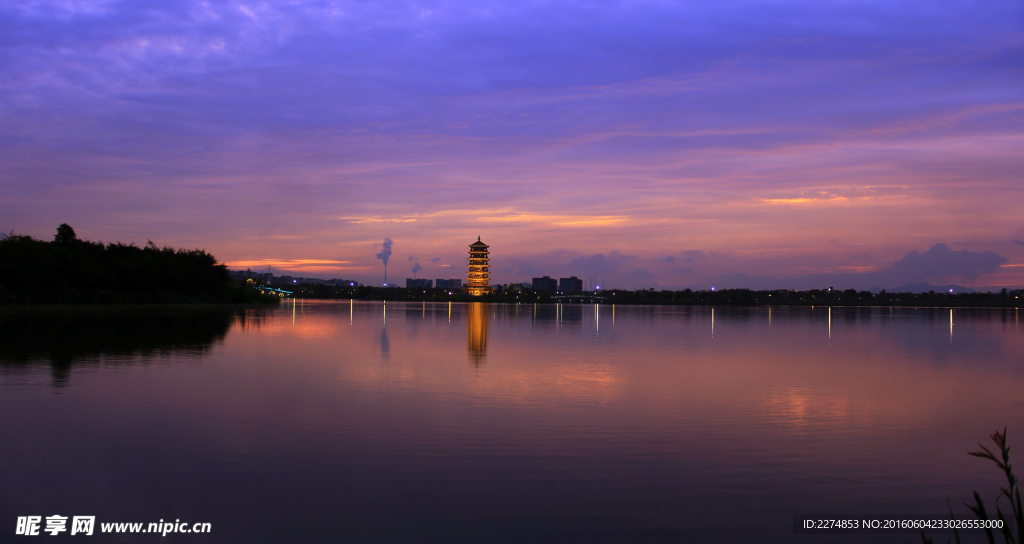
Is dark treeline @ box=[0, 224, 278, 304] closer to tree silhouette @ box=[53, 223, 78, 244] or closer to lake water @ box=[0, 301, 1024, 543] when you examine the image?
tree silhouette @ box=[53, 223, 78, 244]

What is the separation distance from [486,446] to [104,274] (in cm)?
5638

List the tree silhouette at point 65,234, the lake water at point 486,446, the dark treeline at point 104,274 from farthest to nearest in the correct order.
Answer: the tree silhouette at point 65,234
the dark treeline at point 104,274
the lake water at point 486,446

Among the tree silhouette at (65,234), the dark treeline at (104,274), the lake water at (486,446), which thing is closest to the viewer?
the lake water at (486,446)

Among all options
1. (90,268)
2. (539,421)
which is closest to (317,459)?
(539,421)

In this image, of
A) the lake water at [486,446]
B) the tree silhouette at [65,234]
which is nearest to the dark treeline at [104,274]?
the tree silhouette at [65,234]

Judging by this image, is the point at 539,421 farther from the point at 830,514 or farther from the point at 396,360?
the point at 396,360

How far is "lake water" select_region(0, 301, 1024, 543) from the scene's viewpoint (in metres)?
5.91

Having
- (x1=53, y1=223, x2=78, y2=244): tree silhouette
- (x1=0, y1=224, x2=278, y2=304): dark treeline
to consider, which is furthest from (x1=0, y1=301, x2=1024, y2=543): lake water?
(x1=53, y1=223, x2=78, y2=244): tree silhouette

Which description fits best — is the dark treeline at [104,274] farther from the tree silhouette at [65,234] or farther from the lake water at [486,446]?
the lake water at [486,446]

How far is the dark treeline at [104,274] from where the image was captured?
47.9 metres

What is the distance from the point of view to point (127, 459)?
7395 millimetres

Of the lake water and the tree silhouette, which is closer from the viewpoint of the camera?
the lake water

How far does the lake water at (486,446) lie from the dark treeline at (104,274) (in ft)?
120

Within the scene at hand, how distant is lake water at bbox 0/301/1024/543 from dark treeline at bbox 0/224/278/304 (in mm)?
36462
